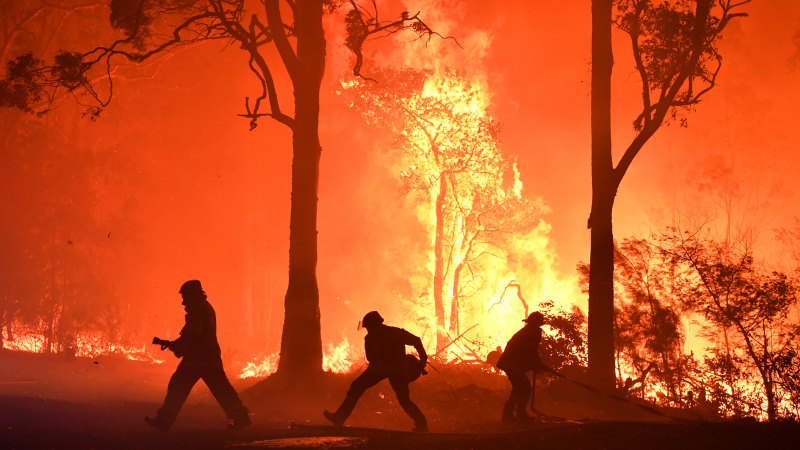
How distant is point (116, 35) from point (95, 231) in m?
10.9

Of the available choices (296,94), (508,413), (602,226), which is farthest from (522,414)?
(296,94)

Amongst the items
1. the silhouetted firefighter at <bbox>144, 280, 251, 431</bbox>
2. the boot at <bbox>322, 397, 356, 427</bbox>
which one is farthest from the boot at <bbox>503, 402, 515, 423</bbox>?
the silhouetted firefighter at <bbox>144, 280, 251, 431</bbox>

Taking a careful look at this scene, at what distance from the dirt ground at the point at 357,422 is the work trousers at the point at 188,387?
34cm

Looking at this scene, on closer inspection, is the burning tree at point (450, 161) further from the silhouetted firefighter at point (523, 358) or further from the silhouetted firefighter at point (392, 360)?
the silhouetted firefighter at point (392, 360)

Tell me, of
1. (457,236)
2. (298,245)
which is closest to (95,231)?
(457,236)

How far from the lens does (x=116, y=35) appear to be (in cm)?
3947

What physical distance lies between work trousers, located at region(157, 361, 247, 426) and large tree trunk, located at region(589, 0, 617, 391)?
25.5ft

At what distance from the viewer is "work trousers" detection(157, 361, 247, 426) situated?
10.9 m

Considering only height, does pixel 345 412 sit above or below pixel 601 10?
below

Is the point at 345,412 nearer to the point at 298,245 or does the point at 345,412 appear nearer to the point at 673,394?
the point at 298,245

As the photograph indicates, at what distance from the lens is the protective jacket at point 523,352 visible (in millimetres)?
12359

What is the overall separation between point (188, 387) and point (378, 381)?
2820 millimetres

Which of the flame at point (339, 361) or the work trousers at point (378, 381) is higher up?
the flame at point (339, 361)

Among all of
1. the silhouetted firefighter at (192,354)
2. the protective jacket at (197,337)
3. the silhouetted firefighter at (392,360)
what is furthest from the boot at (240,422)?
the silhouetted firefighter at (392,360)
